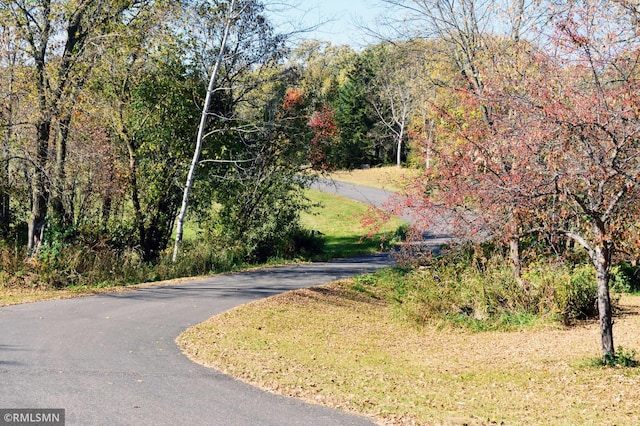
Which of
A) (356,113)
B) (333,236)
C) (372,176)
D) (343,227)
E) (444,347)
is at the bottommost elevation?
(444,347)

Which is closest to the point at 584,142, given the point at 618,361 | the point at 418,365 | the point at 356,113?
the point at 618,361

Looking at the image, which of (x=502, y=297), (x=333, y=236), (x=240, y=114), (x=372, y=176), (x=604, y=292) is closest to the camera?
(x=604, y=292)

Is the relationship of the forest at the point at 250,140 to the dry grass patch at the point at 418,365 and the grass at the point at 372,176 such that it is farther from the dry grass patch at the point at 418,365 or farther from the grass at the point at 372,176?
the grass at the point at 372,176

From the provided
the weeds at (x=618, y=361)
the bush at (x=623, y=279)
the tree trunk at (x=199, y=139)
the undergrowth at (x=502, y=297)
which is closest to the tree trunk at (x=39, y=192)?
the tree trunk at (x=199, y=139)

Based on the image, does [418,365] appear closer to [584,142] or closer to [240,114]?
[584,142]

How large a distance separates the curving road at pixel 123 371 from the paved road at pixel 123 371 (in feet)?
0.04

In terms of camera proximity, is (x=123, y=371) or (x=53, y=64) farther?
(x=53, y=64)

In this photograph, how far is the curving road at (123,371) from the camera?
6.43 metres

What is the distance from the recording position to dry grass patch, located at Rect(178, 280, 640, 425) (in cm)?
707

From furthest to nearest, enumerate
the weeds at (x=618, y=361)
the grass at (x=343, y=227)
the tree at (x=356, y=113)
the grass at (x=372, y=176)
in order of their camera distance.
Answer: the tree at (x=356, y=113), the grass at (x=372, y=176), the grass at (x=343, y=227), the weeds at (x=618, y=361)

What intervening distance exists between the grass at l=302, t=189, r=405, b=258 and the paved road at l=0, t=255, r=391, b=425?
1356 centimetres

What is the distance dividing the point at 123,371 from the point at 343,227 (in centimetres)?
2648

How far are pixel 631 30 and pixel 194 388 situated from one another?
8.16 metres

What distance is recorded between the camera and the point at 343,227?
3412 cm
